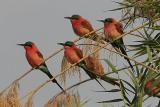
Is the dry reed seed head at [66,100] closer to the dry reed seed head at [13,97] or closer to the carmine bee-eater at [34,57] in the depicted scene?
the dry reed seed head at [13,97]

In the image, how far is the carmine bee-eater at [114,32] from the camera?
5789 mm

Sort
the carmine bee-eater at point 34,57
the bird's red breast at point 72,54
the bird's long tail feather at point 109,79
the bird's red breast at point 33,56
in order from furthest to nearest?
the bird's red breast at point 33,56 < the carmine bee-eater at point 34,57 < the bird's red breast at point 72,54 < the bird's long tail feather at point 109,79

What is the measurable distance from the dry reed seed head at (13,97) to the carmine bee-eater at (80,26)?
2180 mm

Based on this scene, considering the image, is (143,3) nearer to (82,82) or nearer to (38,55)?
(82,82)

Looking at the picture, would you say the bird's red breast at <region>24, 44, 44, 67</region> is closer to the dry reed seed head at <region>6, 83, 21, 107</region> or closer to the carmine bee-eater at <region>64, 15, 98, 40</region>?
the carmine bee-eater at <region>64, 15, 98, 40</region>

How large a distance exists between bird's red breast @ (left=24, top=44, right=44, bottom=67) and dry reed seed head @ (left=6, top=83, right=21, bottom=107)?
71.0 inches

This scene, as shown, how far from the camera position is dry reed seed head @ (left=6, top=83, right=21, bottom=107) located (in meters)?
4.18

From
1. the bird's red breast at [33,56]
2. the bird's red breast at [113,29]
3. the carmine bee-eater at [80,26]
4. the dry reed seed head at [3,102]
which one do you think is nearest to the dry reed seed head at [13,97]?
the dry reed seed head at [3,102]

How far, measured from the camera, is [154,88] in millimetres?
4914

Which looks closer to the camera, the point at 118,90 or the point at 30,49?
the point at 118,90

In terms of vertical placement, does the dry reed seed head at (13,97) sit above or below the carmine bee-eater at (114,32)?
above

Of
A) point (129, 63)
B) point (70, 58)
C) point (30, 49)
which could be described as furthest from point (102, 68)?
point (30, 49)

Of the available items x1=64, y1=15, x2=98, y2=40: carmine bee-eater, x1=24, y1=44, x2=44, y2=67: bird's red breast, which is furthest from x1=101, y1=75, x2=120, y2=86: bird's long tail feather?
x1=64, y1=15, x2=98, y2=40: carmine bee-eater

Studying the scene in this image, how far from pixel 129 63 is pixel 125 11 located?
48.9 inches
